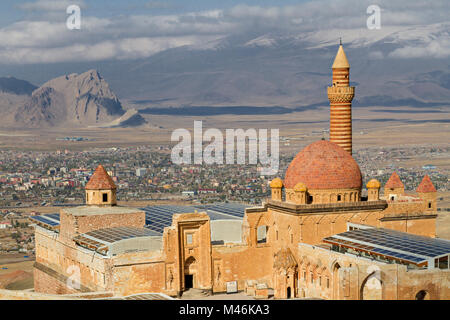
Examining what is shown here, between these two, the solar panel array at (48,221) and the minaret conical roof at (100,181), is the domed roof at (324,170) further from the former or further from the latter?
the solar panel array at (48,221)

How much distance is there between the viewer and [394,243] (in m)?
48.0

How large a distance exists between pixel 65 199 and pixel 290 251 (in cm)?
10490

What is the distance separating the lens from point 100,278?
51250 mm

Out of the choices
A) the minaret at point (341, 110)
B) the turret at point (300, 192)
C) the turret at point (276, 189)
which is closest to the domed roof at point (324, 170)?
the turret at point (276, 189)

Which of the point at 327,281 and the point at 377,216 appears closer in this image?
the point at 327,281

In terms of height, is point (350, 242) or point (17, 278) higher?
point (350, 242)

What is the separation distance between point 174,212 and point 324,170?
13487mm

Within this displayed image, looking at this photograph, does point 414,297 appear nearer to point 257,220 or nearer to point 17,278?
point 257,220

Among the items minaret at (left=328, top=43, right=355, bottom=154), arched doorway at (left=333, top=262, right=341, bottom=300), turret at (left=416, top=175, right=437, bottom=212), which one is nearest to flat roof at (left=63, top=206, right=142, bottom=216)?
minaret at (left=328, top=43, right=355, bottom=154)

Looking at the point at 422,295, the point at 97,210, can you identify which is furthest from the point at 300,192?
the point at 97,210

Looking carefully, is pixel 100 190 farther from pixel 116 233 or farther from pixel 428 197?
pixel 428 197
